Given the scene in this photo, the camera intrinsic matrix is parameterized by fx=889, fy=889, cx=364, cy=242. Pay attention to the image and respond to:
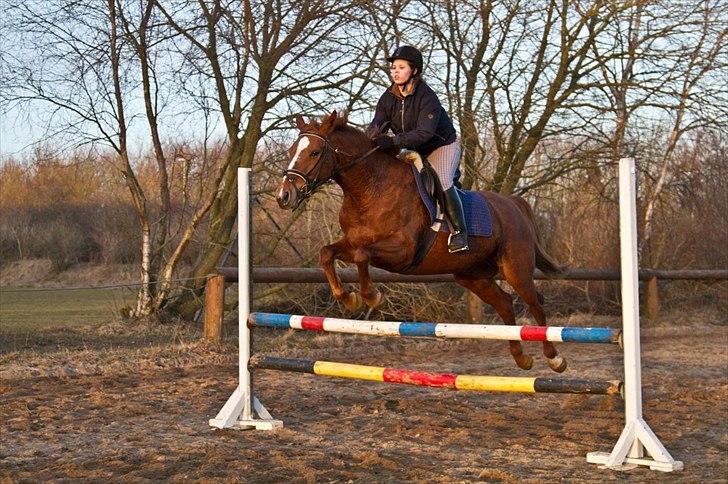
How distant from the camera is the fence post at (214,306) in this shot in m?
8.94

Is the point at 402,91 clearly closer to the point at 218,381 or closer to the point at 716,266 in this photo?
the point at 218,381

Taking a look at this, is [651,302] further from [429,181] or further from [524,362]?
[429,181]

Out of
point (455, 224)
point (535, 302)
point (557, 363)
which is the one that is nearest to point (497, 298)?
point (535, 302)

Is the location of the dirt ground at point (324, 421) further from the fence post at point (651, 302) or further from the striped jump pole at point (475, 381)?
the fence post at point (651, 302)

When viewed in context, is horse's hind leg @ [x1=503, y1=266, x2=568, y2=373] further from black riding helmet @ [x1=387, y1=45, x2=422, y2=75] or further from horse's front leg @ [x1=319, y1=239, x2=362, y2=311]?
black riding helmet @ [x1=387, y1=45, x2=422, y2=75]

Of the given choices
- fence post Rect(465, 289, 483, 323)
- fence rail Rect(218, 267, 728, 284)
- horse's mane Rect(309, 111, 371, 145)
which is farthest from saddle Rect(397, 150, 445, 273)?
fence post Rect(465, 289, 483, 323)

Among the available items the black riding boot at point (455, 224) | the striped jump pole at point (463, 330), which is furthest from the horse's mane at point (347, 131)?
the striped jump pole at point (463, 330)

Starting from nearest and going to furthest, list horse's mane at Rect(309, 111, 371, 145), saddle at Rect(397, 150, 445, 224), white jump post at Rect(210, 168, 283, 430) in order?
horse's mane at Rect(309, 111, 371, 145) < saddle at Rect(397, 150, 445, 224) < white jump post at Rect(210, 168, 283, 430)

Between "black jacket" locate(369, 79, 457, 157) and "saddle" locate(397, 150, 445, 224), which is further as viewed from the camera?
"saddle" locate(397, 150, 445, 224)

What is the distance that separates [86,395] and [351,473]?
10.4 feet

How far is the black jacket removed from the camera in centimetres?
525

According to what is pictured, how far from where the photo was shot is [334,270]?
5074 millimetres

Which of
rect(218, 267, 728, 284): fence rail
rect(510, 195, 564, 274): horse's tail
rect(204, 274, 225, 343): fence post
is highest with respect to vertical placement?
rect(510, 195, 564, 274): horse's tail

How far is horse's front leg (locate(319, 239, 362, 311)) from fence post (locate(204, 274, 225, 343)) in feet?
12.9
